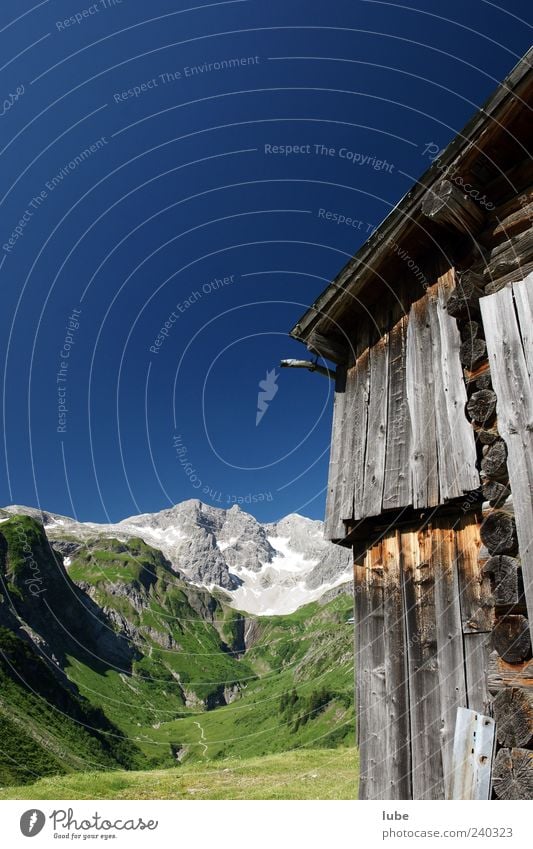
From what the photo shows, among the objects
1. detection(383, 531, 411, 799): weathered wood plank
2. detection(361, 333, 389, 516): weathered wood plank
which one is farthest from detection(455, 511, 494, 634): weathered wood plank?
detection(361, 333, 389, 516): weathered wood plank

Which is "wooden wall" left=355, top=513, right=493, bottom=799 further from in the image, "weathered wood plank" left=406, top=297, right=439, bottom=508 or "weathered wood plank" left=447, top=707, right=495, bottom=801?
"weathered wood plank" left=406, top=297, right=439, bottom=508

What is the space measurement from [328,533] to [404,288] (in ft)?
13.7

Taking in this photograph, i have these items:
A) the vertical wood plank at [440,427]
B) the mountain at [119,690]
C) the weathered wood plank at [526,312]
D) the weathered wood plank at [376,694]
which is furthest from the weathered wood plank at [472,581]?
the mountain at [119,690]

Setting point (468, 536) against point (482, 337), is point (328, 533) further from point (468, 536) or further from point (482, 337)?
point (482, 337)

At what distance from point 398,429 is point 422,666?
125 inches

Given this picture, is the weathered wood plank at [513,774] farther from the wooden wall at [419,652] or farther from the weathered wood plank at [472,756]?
the wooden wall at [419,652]

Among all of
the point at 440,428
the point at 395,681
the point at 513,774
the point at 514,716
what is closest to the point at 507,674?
the point at 514,716

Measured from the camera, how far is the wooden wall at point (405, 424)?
645 cm

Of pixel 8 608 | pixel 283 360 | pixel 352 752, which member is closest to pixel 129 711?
pixel 8 608

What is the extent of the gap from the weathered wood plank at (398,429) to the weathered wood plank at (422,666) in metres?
0.59

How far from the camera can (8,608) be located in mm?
116375

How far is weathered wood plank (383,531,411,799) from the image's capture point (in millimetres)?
6328

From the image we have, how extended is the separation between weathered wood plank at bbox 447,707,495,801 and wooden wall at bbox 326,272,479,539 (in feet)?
7.83

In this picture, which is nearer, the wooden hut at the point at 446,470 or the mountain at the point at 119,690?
the wooden hut at the point at 446,470
